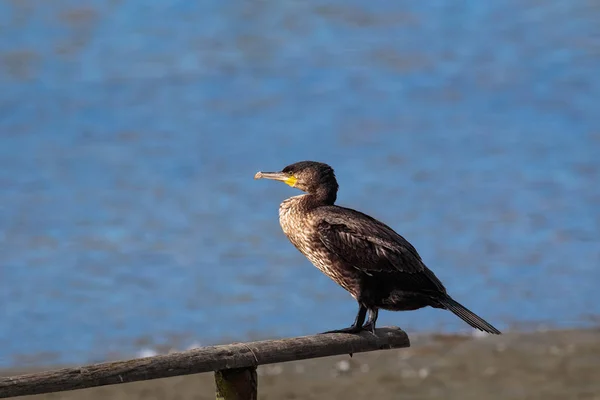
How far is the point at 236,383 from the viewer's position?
5719 millimetres

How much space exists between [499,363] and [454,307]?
518 centimetres

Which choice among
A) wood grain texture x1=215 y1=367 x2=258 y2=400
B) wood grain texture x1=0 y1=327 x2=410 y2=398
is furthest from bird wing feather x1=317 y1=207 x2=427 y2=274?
wood grain texture x1=215 y1=367 x2=258 y2=400

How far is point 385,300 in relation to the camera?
6.50 metres

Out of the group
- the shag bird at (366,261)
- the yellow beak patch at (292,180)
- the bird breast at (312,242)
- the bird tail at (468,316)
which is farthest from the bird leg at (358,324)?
the yellow beak patch at (292,180)

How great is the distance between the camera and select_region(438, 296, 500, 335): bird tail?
623cm

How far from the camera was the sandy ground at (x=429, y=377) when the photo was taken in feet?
34.3

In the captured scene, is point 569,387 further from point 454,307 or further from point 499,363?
point 454,307

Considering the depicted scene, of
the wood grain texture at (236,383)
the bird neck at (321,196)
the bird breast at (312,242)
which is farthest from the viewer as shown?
the bird neck at (321,196)

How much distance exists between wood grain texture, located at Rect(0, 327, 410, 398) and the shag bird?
0.14m

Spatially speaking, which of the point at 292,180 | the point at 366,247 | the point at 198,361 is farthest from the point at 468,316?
the point at 198,361

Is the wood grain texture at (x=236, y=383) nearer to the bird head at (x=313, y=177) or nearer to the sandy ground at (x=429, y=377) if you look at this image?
the bird head at (x=313, y=177)

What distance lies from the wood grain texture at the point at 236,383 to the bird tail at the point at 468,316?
108 centimetres

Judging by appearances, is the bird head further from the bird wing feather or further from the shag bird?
the bird wing feather

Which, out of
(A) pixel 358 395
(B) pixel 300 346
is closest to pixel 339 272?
(B) pixel 300 346
